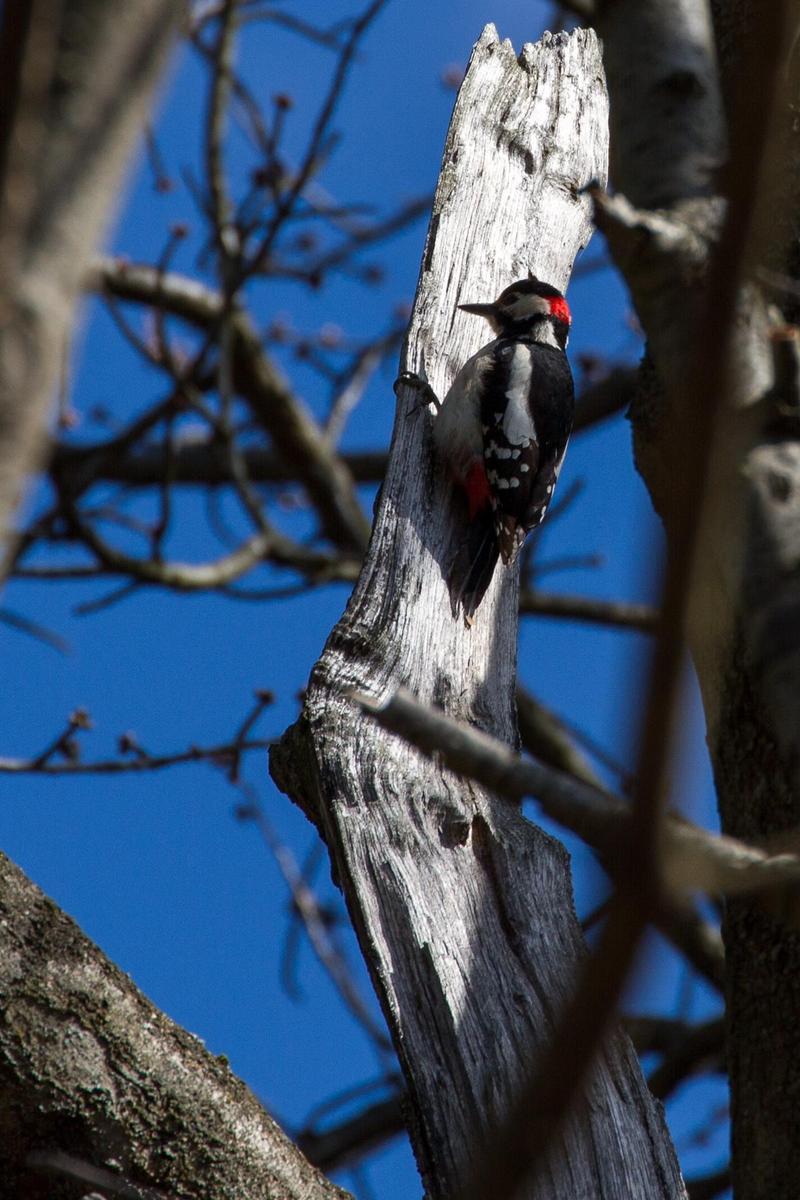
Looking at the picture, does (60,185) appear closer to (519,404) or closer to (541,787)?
(541,787)

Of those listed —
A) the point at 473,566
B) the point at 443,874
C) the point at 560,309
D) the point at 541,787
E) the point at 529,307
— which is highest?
the point at 560,309

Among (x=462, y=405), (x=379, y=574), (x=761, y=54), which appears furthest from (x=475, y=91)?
(x=761, y=54)

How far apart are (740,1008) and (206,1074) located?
1.05 meters

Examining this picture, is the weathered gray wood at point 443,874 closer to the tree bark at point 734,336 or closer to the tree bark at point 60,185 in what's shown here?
the tree bark at point 734,336

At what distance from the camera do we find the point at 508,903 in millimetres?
2336

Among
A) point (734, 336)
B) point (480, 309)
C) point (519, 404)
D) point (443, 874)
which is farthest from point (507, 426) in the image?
point (734, 336)

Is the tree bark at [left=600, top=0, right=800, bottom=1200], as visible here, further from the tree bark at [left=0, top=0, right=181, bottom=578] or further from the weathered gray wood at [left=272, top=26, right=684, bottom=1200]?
the weathered gray wood at [left=272, top=26, right=684, bottom=1200]

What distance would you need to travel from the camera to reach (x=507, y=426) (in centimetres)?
397

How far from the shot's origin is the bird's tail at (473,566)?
9.50 feet

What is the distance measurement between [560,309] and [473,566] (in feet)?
4.65

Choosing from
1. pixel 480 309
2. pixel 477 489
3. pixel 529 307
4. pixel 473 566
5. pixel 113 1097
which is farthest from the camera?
pixel 529 307

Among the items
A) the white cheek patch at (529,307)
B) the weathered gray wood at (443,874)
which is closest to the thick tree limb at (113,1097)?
the weathered gray wood at (443,874)

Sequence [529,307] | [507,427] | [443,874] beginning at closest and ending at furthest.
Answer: [443,874] < [529,307] < [507,427]

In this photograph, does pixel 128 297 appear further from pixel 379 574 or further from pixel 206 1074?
pixel 206 1074
